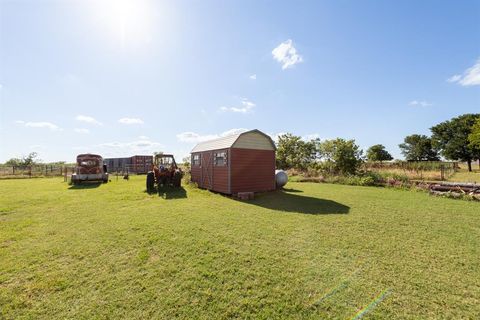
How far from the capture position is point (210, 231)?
545cm

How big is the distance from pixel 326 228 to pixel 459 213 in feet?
18.5

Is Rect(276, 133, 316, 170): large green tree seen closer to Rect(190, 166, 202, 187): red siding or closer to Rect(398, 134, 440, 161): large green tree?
Rect(190, 166, 202, 187): red siding

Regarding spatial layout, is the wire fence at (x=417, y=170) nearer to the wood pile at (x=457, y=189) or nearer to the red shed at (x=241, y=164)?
the wood pile at (x=457, y=189)

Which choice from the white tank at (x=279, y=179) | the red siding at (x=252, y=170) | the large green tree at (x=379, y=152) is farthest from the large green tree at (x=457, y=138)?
the red siding at (x=252, y=170)

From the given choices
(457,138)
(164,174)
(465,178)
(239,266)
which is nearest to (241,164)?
(164,174)

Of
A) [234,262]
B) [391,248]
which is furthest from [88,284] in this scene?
[391,248]

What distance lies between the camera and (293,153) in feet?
97.5

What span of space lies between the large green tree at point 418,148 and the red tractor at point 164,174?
64.0 meters

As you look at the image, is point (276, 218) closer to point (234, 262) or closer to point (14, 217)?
point (234, 262)

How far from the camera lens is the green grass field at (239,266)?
8.96 ft

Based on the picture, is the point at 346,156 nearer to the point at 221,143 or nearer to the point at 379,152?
the point at 221,143

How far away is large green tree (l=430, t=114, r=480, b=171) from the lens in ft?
116

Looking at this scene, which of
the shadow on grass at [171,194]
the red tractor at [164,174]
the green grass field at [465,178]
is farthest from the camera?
the green grass field at [465,178]

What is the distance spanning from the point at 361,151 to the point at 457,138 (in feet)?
118
